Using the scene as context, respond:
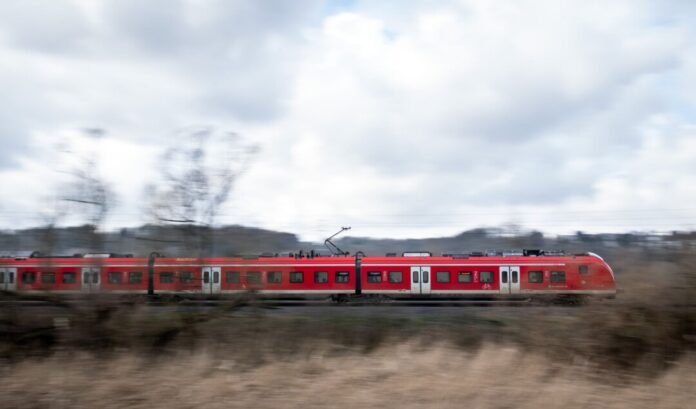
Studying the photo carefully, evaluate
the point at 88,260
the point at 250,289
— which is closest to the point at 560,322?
the point at 250,289

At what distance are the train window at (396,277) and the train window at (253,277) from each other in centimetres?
1562

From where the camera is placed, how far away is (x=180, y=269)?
11680 millimetres

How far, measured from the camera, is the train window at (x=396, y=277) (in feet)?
90.4

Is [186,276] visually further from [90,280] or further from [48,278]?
[48,278]

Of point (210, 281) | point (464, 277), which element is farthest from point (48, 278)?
point (464, 277)

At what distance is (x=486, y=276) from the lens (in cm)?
2706

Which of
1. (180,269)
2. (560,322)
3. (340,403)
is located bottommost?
(340,403)

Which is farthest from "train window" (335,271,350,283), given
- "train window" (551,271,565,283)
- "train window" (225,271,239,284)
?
"train window" (225,271,239,284)

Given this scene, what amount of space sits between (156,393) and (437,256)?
68.6 feet

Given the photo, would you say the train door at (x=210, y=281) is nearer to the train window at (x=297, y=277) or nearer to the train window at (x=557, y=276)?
the train window at (x=297, y=277)

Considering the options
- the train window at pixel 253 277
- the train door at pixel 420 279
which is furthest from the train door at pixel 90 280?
the train door at pixel 420 279

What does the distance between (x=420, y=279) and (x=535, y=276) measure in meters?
4.91

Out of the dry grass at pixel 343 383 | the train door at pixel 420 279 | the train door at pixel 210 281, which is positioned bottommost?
the dry grass at pixel 343 383

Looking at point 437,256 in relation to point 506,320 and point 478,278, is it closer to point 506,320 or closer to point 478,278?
point 478,278
